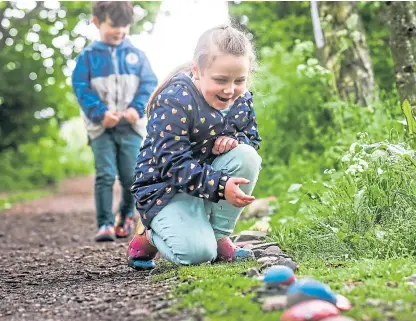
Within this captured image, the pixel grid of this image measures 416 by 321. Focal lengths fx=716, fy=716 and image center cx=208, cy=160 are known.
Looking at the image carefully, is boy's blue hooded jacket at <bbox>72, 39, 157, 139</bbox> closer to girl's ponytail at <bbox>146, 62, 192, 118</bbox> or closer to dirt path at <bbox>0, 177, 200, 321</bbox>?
dirt path at <bbox>0, 177, 200, 321</bbox>

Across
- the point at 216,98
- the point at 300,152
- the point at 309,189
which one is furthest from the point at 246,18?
the point at 216,98

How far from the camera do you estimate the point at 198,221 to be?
11.3ft

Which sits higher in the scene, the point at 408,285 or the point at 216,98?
the point at 216,98

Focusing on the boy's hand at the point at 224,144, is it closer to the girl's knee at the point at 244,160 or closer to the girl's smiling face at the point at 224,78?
the girl's knee at the point at 244,160

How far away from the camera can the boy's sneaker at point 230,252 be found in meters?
3.45

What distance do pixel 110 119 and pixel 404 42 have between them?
215 centimetres

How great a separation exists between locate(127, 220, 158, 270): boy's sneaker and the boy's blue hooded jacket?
1868 mm

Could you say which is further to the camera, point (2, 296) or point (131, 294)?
point (2, 296)

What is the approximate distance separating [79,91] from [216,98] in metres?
2.26

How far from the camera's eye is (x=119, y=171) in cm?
564

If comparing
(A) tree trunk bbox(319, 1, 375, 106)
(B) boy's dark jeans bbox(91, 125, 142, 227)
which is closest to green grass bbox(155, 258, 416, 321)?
(B) boy's dark jeans bbox(91, 125, 142, 227)

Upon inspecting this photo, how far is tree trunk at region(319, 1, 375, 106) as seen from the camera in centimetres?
576

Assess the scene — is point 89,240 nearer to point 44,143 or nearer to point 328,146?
point 328,146

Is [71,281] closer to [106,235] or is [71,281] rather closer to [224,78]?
[224,78]
